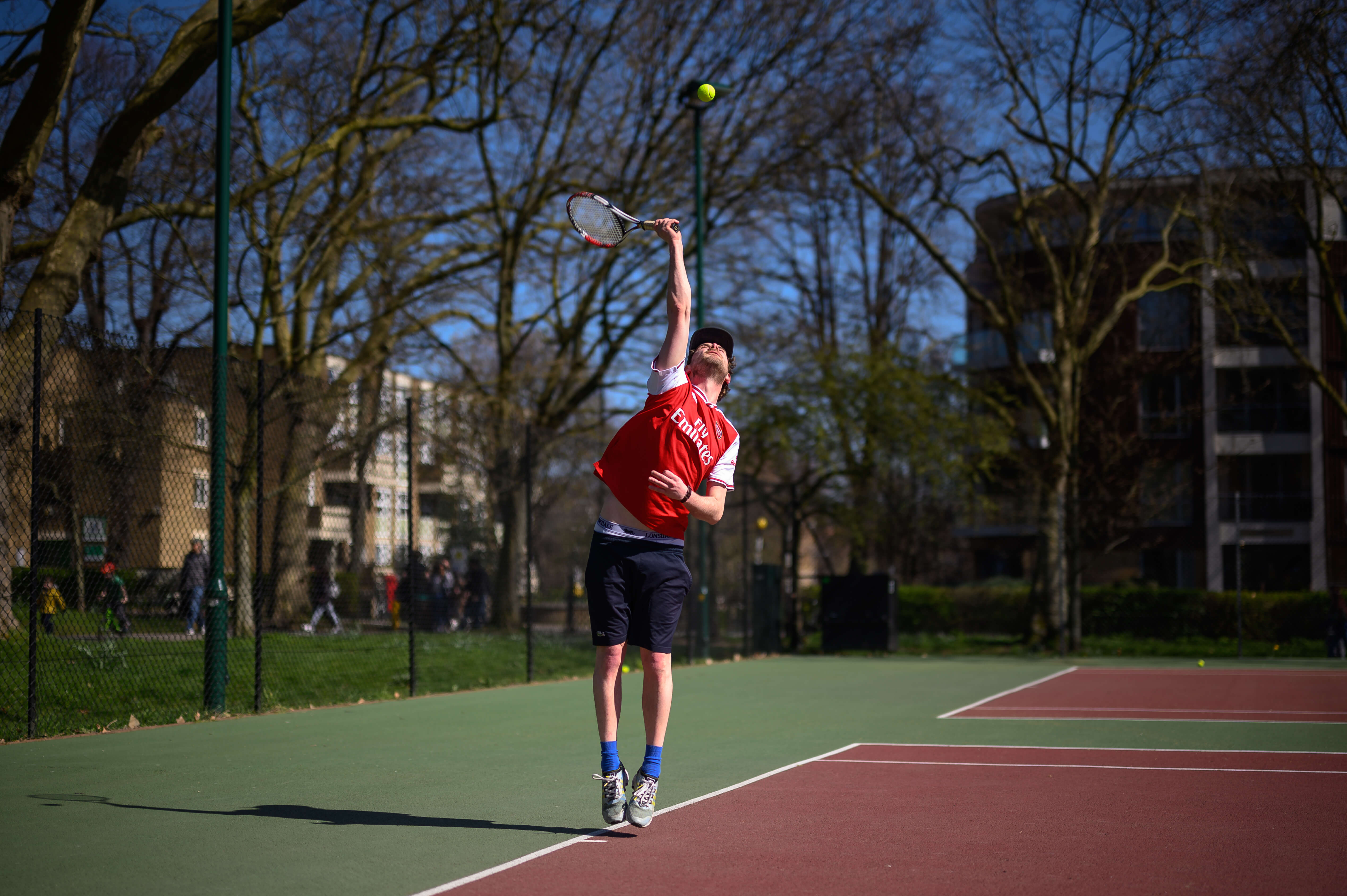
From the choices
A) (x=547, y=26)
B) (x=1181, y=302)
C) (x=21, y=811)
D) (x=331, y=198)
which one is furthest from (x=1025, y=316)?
(x=21, y=811)

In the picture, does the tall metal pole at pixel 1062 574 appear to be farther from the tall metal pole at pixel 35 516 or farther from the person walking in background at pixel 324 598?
the tall metal pole at pixel 35 516

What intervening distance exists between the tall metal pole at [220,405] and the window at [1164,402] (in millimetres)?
34938

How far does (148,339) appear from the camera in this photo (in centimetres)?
1970

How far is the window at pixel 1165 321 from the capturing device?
35.9 meters

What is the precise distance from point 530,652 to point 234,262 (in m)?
8.32

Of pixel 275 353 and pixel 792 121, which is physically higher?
pixel 792 121

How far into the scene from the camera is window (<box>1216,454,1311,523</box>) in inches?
1588

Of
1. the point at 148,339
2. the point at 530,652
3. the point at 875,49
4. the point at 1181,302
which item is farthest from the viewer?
the point at 1181,302

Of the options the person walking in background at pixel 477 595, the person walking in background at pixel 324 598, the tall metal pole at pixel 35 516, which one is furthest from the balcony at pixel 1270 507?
the tall metal pole at pixel 35 516

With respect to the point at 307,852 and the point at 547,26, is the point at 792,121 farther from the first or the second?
the point at 307,852

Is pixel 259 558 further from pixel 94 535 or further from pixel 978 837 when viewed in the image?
pixel 978 837

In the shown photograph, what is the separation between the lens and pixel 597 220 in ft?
21.2

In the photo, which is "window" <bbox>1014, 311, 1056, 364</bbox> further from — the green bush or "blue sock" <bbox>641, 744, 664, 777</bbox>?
"blue sock" <bbox>641, 744, 664, 777</bbox>

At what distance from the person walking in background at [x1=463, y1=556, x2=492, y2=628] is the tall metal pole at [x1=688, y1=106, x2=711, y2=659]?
3.57m
